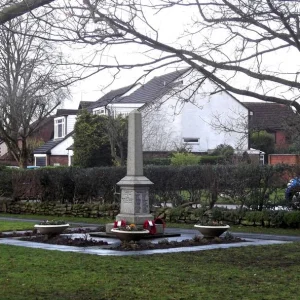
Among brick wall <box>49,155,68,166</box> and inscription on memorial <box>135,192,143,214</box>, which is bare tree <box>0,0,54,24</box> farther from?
brick wall <box>49,155,68,166</box>

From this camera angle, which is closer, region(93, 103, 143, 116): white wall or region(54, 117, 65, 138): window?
region(93, 103, 143, 116): white wall

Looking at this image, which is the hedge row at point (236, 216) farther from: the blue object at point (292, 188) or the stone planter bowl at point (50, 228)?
the stone planter bowl at point (50, 228)

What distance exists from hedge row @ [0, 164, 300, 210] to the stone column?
6.07 metres

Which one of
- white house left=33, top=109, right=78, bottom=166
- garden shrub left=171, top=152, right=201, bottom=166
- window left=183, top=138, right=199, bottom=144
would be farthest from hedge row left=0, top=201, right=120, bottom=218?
white house left=33, top=109, right=78, bottom=166

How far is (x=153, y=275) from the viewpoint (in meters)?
12.8

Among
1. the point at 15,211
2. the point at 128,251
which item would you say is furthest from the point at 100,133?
the point at 128,251

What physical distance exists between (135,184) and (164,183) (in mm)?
8041

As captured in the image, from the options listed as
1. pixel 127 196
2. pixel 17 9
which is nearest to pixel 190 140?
pixel 127 196

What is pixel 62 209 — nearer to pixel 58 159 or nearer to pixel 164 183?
pixel 164 183

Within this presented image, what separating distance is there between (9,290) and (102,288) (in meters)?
1.47

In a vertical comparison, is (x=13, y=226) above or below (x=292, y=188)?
below

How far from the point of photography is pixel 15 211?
33906 mm

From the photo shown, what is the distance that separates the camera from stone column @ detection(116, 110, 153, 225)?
2075cm

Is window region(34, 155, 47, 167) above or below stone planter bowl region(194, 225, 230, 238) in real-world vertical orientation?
above
